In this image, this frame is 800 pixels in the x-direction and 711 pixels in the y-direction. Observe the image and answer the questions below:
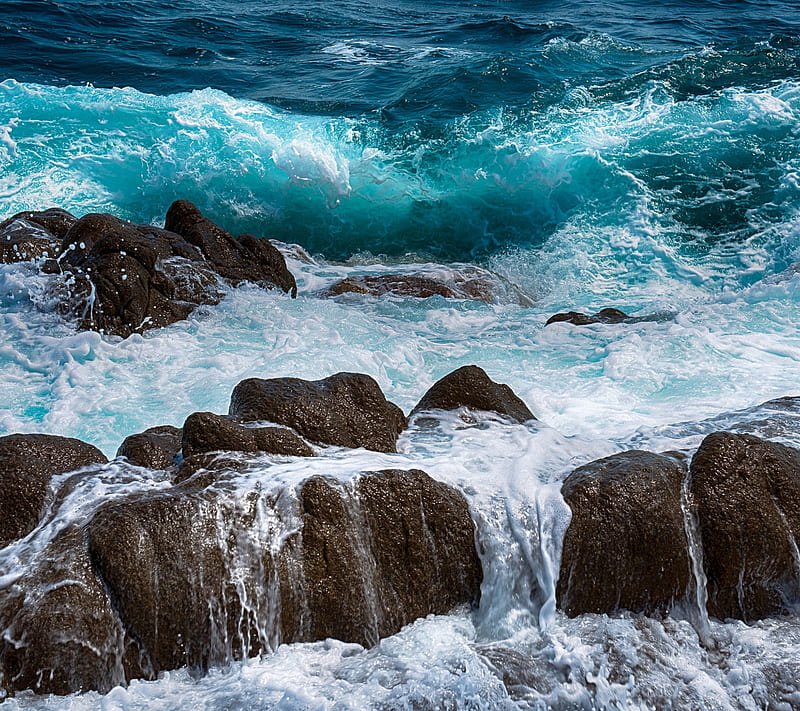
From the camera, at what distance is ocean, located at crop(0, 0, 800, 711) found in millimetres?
3887

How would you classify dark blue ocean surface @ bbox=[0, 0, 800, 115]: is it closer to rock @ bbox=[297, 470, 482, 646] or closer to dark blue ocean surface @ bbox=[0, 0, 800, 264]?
dark blue ocean surface @ bbox=[0, 0, 800, 264]

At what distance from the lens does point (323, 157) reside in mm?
13320

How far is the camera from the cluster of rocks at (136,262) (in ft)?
25.2

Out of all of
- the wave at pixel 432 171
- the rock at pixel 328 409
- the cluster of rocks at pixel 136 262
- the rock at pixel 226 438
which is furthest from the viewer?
the wave at pixel 432 171

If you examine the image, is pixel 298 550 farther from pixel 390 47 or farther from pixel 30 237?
pixel 390 47

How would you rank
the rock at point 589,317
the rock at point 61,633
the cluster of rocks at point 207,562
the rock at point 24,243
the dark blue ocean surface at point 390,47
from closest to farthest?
the rock at point 61,633, the cluster of rocks at point 207,562, the rock at point 24,243, the rock at point 589,317, the dark blue ocean surface at point 390,47

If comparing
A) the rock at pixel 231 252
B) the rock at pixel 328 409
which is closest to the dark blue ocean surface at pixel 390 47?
the rock at pixel 231 252

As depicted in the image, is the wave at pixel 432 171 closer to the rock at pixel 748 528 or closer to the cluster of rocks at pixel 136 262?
the cluster of rocks at pixel 136 262

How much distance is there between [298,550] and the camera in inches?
158

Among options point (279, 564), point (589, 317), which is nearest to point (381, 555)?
point (279, 564)

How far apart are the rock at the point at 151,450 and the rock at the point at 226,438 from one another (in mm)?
159

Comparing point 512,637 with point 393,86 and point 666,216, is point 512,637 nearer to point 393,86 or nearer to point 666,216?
point 666,216

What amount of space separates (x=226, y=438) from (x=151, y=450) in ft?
1.58

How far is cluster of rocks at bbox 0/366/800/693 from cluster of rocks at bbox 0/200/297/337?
11.1ft
